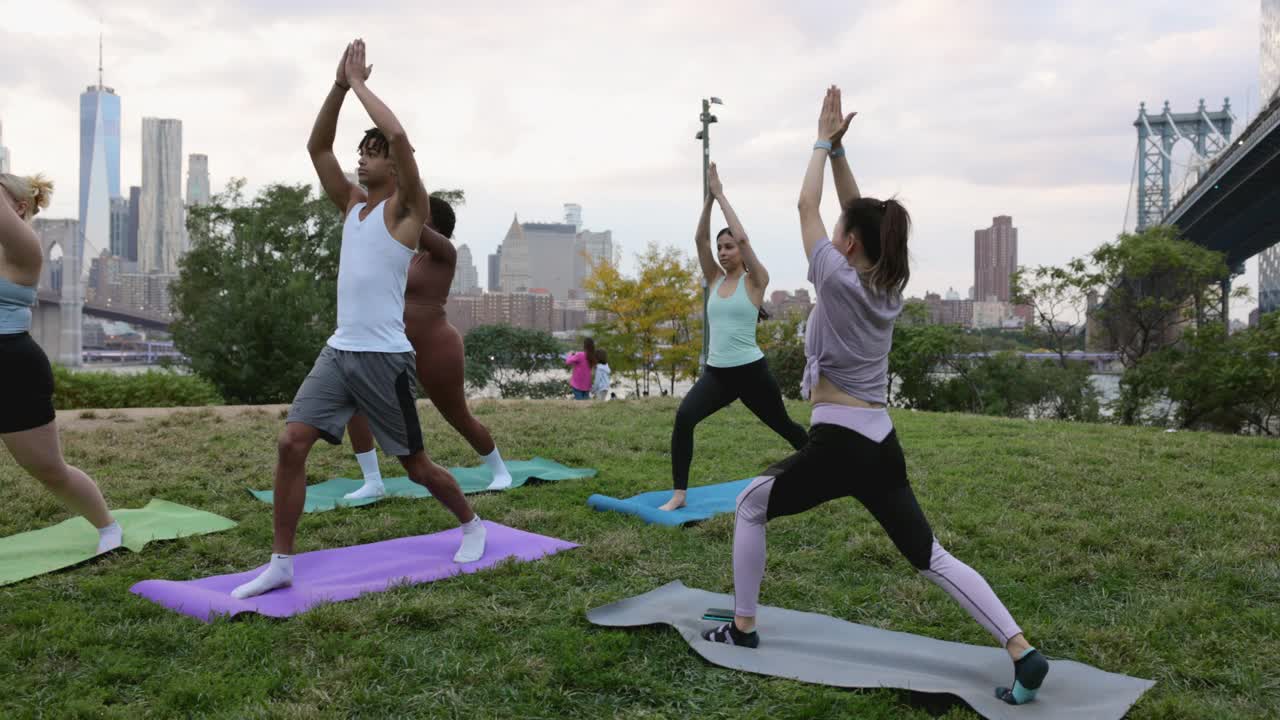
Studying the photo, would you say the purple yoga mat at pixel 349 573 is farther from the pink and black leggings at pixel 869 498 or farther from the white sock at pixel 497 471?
the pink and black leggings at pixel 869 498

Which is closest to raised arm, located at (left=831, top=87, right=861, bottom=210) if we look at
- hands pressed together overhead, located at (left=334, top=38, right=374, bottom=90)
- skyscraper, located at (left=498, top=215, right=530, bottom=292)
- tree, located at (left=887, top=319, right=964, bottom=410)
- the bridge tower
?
hands pressed together overhead, located at (left=334, top=38, right=374, bottom=90)

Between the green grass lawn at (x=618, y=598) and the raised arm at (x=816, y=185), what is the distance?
1.41 m

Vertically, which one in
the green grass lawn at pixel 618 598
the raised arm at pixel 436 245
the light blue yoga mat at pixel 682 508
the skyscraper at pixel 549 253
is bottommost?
the green grass lawn at pixel 618 598

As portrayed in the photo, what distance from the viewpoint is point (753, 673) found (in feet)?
9.45

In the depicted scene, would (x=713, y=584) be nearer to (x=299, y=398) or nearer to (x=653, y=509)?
(x=653, y=509)

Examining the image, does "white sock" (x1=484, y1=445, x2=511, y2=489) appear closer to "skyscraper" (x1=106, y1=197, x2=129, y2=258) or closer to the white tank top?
the white tank top

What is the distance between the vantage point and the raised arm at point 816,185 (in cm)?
288

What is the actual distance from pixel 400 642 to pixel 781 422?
3041 mm

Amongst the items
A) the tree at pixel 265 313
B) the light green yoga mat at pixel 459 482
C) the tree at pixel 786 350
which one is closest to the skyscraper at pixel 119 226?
the tree at pixel 265 313

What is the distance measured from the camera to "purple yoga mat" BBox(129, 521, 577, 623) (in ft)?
11.2

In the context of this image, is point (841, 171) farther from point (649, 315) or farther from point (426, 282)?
point (649, 315)

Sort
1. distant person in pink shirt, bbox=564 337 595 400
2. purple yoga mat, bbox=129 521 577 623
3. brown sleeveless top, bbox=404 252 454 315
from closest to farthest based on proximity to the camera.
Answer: purple yoga mat, bbox=129 521 577 623
brown sleeveless top, bbox=404 252 454 315
distant person in pink shirt, bbox=564 337 595 400

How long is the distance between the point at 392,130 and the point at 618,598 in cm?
211

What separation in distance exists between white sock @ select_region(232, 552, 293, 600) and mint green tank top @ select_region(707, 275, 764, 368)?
2712mm
